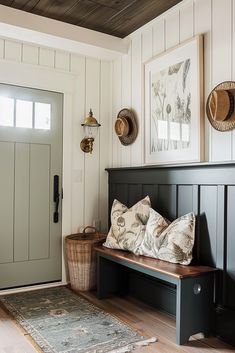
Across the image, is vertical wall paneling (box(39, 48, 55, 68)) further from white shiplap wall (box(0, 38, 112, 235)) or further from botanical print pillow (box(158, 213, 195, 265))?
botanical print pillow (box(158, 213, 195, 265))

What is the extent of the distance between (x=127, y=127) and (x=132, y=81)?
1.59 ft

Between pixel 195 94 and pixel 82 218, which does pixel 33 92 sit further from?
pixel 195 94

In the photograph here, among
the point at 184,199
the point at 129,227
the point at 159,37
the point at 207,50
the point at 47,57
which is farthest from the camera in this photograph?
the point at 47,57

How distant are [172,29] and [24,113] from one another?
1597 mm

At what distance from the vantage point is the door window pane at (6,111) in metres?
3.26

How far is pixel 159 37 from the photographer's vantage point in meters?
3.12

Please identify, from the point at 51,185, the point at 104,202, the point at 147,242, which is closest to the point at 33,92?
the point at 51,185

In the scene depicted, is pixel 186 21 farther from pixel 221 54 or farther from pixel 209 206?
pixel 209 206

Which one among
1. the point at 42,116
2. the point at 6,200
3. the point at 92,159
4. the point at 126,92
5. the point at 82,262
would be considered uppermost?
the point at 126,92

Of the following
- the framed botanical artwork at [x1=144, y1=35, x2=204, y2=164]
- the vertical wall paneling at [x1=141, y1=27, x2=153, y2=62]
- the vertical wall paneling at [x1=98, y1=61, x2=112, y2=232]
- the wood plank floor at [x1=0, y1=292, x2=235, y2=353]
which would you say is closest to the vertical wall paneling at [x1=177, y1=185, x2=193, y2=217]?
the framed botanical artwork at [x1=144, y1=35, x2=204, y2=164]

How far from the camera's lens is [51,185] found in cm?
351

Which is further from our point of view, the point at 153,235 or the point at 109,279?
the point at 109,279

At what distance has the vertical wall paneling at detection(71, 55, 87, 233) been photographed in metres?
3.63

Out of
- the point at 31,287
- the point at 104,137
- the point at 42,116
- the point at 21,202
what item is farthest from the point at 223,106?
the point at 31,287
